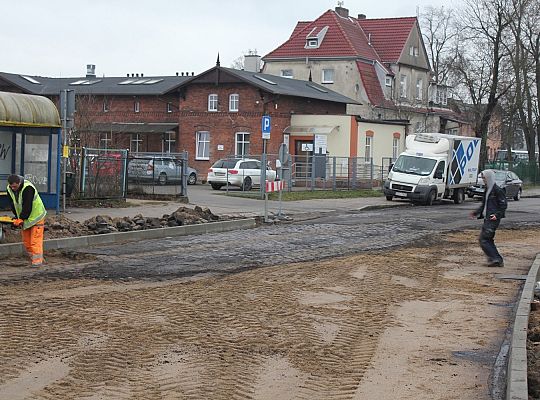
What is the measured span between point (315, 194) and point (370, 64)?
87.3 ft

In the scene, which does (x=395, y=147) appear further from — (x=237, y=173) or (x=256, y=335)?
(x=256, y=335)

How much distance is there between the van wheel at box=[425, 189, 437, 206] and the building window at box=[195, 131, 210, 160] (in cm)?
1852

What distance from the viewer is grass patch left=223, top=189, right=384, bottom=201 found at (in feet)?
118

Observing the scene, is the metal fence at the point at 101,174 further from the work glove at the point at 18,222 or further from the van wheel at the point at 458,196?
the van wheel at the point at 458,196

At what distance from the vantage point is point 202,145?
52656 millimetres

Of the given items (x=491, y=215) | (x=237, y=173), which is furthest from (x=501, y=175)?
(x=491, y=215)

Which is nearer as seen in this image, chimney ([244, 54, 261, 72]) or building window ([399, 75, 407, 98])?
building window ([399, 75, 407, 98])

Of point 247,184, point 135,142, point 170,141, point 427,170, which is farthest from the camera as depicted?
point 135,142

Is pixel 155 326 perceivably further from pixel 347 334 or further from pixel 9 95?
pixel 9 95

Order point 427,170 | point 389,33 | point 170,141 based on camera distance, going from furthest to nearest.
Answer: point 389,33, point 170,141, point 427,170

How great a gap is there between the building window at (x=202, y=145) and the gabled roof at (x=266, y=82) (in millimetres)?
3027

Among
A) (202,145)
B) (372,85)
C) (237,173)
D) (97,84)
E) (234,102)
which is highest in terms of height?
(372,85)

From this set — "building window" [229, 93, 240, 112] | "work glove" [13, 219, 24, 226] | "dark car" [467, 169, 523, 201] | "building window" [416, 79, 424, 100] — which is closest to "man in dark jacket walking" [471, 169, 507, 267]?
"work glove" [13, 219, 24, 226]

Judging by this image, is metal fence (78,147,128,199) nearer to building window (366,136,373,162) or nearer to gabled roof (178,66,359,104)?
gabled roof (178,66,359,104)
